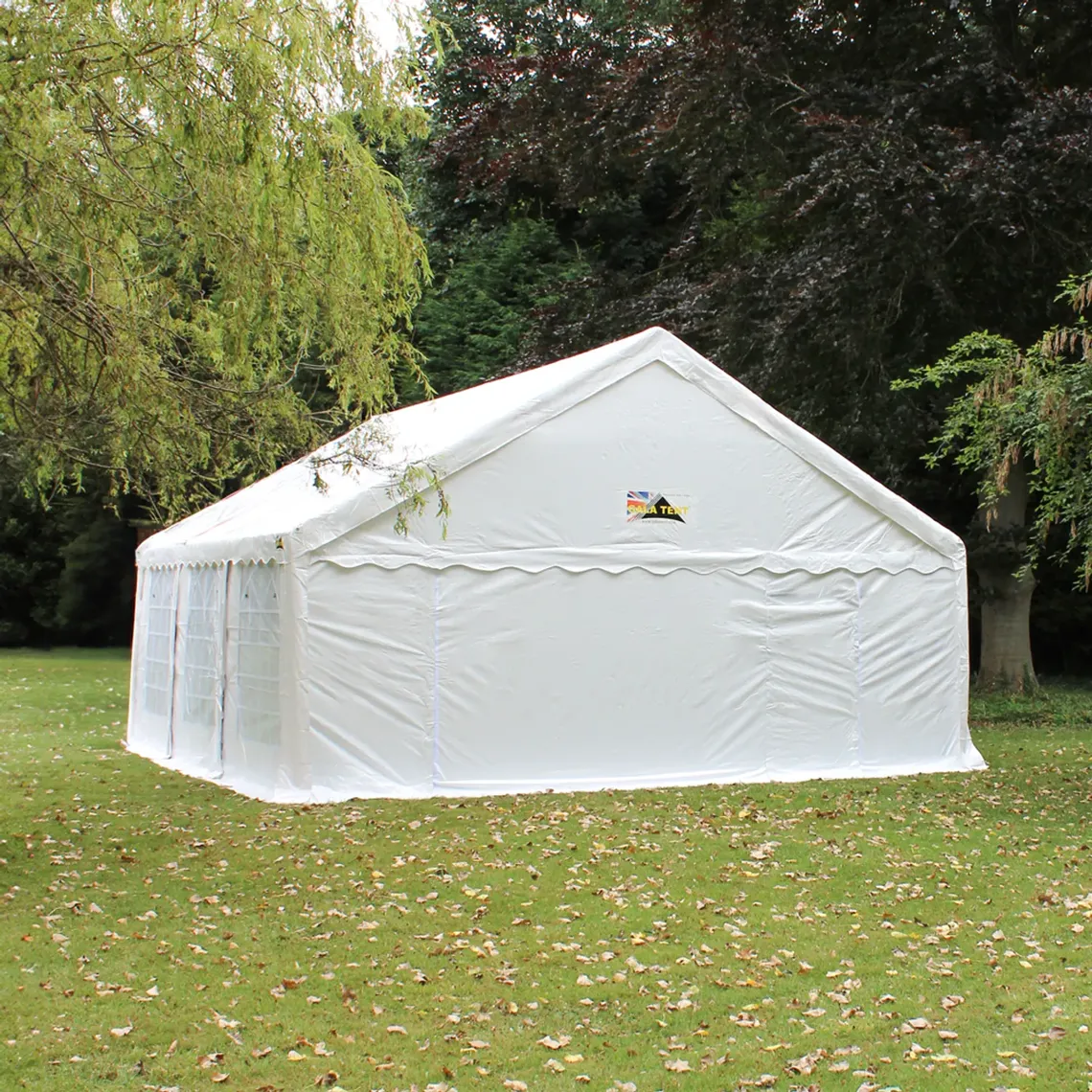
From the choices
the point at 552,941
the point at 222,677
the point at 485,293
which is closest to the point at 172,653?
the point at 222,677

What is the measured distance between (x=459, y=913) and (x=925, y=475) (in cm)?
1714

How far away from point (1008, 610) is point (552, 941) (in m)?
14.5

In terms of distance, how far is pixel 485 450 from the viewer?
37.4 ft

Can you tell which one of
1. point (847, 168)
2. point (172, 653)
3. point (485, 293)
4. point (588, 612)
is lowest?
point (172, 653)

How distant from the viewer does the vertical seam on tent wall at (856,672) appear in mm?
12492

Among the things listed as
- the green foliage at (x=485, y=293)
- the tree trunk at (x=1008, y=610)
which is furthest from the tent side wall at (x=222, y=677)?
the green foliage at (x=485, y=293)

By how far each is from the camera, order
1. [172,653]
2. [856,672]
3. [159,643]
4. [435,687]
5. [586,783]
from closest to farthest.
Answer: [435,687]
[586,783]
[856,672]
[172,653]
[159,643]

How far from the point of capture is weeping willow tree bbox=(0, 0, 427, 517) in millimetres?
7141

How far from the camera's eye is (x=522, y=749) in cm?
1145

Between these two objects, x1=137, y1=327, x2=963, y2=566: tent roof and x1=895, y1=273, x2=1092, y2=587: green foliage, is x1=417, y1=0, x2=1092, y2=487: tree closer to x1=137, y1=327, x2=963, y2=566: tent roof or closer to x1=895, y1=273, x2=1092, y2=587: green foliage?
x1=137, y1=327, x2=963, y2=566: tent roof

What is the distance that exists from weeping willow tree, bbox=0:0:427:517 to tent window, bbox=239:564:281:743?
2.35m

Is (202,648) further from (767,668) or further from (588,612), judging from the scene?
(767,668)

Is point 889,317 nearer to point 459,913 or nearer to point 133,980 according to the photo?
point 459,913

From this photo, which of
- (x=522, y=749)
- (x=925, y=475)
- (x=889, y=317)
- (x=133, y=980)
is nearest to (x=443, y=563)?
(x=522, y=749)
